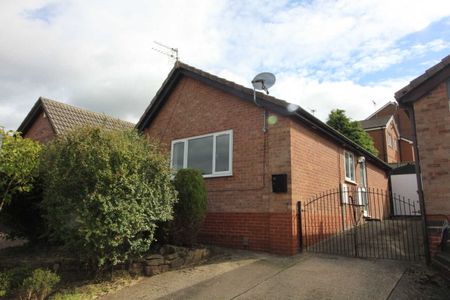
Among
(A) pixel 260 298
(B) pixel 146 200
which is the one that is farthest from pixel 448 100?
(B) pixel 146 200

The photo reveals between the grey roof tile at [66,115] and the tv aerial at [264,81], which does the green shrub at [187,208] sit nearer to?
the tv aerial at [264,81]

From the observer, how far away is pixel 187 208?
7.60 meters

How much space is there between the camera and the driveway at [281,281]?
208 inches

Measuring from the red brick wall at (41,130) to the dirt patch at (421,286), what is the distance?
14.9 metres

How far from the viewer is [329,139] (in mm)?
10820

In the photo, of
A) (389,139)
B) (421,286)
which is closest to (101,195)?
(421,286)

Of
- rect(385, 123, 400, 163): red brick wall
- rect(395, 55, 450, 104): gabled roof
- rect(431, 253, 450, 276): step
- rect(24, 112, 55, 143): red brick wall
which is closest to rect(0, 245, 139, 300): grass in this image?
rect(431, 253, 450, 276): step

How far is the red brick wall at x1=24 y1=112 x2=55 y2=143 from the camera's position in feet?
52.4

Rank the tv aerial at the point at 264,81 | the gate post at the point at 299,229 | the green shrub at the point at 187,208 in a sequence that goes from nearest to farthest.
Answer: the green shrub at the point at 187,208 → the gate post at the point at 299,229 → the tv aerial at the point at 264,81

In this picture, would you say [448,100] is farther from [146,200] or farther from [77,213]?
[77,213]

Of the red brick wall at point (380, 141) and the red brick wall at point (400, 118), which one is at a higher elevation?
the red brick wall at point (400, 118)

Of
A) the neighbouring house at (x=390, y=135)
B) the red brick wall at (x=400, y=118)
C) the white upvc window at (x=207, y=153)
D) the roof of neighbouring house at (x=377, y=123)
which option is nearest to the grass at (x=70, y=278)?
the white upvc window at (x=207, y=153)

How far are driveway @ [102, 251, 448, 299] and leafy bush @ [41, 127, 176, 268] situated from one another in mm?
912

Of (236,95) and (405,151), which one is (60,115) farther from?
(405,151)
